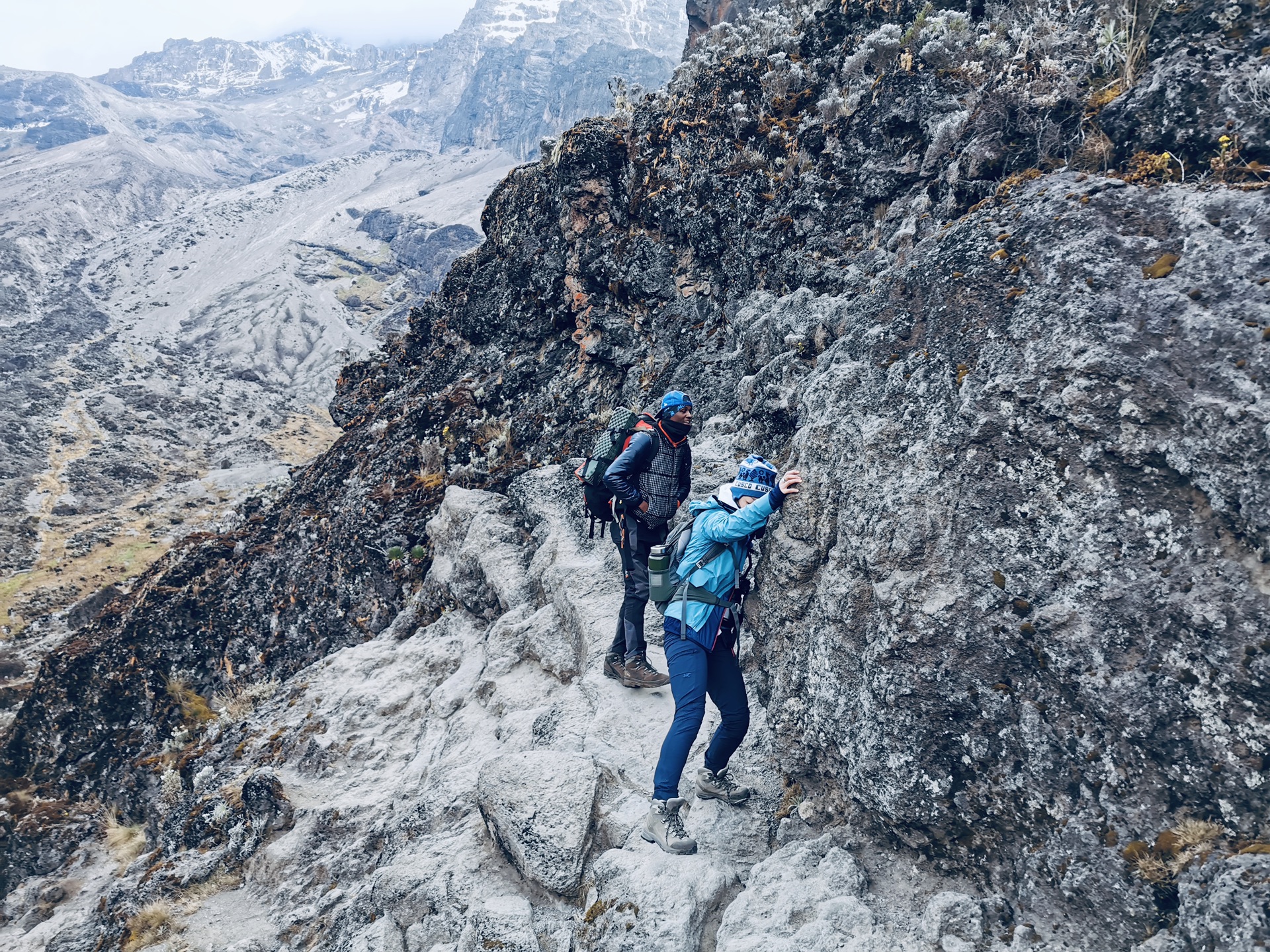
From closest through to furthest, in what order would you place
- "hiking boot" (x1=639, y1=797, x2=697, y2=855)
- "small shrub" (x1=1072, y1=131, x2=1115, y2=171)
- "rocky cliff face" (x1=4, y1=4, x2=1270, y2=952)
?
"rocky cliff face" (x1=4, y1=4, x2=1270, y2=952)
"hiking boot" (x1=639, y1=797, x2=697, y2=855)
"small shrub" (x1=1072, y1=131, x2=1115, y2=171)

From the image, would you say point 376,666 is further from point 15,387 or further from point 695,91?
point 15,387

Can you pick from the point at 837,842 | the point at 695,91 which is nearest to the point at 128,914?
the point at 837,842

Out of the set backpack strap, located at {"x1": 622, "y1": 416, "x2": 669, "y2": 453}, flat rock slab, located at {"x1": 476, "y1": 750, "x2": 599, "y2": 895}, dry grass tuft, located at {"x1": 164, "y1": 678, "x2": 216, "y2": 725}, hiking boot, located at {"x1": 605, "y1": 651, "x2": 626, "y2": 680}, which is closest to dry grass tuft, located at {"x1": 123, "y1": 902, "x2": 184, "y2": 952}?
flat rock slab, located at {"x1": 476, "y1": 750, "x2": 599, "y2": 895}

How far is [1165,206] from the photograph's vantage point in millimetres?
5816

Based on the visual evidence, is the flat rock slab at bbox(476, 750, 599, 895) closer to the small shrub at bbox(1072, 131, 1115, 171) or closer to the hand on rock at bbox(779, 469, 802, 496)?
the hand on rock at bbox(779, 469, 802, 496)

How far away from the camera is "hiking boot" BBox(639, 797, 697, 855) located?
6.07m

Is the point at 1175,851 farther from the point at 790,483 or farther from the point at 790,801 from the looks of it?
the point at 790,483

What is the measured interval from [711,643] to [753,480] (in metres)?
1.58

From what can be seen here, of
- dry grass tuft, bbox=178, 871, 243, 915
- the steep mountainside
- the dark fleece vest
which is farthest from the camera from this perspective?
the steep mountainside

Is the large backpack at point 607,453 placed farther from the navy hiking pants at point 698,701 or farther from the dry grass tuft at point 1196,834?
the dry grass tuft at point 1196,834

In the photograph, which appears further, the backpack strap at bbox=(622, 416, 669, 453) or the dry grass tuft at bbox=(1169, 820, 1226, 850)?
the backpack strap at bbox=(622, 416, 669, 453)

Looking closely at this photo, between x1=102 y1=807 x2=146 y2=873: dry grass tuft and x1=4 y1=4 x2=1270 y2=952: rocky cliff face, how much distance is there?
0.24m

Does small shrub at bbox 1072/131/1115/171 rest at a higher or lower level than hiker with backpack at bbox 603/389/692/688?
higher

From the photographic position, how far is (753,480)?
640 cm
